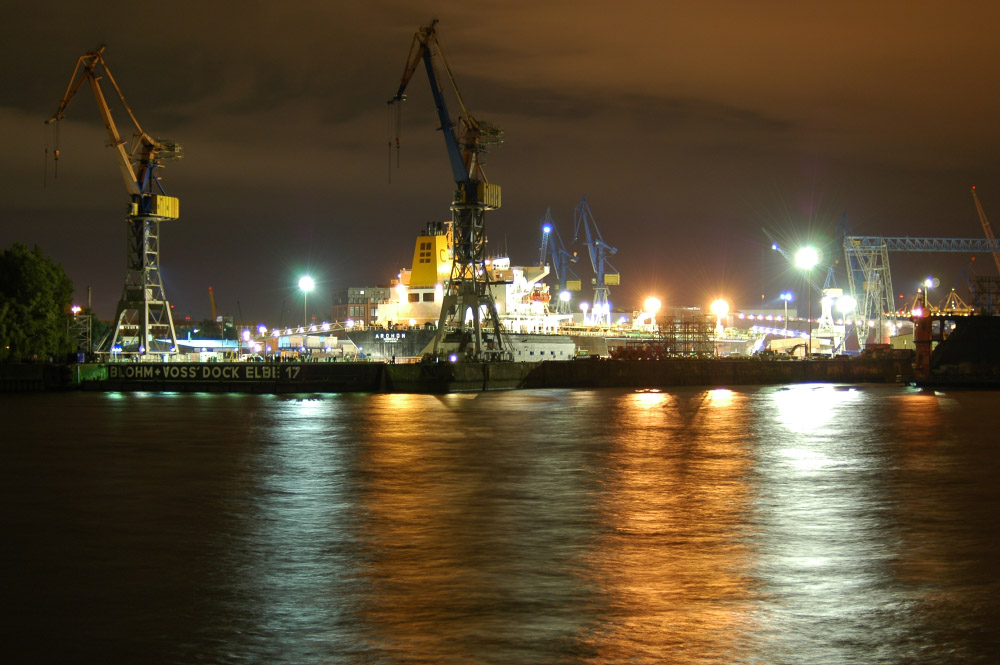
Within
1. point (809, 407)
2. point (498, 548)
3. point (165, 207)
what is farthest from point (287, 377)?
point (498, 548)

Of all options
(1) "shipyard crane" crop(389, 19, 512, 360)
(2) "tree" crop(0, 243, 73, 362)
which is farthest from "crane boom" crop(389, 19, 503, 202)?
(2) "tree" crop(0, 243, 73, 362)

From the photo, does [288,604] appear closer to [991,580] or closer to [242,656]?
[242,656]

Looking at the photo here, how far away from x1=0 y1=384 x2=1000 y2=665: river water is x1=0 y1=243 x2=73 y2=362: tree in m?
34.1

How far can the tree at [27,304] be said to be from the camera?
212 ft

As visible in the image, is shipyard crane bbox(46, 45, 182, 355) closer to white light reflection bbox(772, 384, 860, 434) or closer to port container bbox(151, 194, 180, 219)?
port container bbox(151, 194, 180, 219)

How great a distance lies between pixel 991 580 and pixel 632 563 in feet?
16.7

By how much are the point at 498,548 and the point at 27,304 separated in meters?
59.5

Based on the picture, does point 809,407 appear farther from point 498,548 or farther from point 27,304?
point 27,304

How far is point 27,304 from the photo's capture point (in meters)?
65.6

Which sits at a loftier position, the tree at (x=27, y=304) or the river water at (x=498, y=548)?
the tree at (x=27, y=304)

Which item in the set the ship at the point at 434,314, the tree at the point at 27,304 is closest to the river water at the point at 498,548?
the tree at the point at 27,304

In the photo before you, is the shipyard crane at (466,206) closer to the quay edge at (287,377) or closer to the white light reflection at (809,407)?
the quay edge at (287,377)

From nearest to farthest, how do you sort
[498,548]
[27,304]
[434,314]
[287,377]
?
1. [498,548]
2. [287,377]
3. [27,304]
4. [434,314]

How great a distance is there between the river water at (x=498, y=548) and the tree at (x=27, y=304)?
34142 mm
